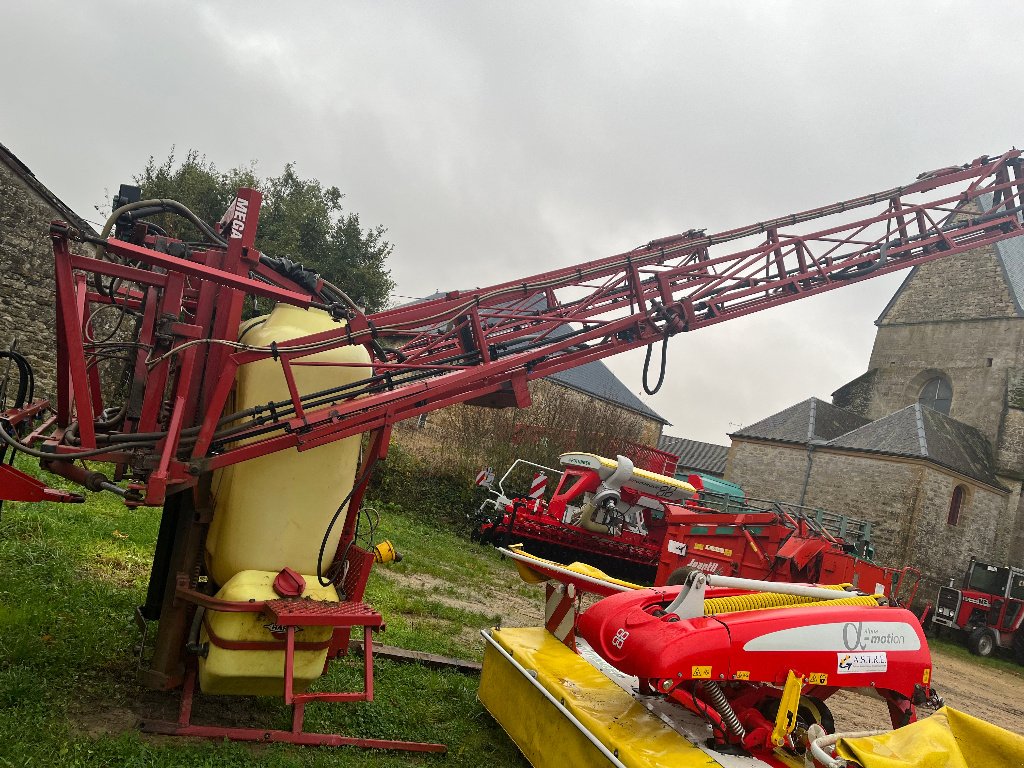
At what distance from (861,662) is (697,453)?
129 ft

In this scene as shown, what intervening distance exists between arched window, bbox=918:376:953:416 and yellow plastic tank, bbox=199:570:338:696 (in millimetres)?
26328

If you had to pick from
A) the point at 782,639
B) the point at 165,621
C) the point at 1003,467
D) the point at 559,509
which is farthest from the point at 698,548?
the point at 1003,467

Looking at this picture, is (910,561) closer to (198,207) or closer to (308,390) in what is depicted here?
(308,390)

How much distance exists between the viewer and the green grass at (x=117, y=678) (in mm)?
3430

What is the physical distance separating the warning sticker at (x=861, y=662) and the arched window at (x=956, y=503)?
786 inches

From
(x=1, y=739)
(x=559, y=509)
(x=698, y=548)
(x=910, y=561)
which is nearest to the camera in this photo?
(x=1, y=739)

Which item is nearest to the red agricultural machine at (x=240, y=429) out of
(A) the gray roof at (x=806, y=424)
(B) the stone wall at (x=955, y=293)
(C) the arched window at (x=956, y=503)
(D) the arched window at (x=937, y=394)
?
(C) the arched window at (x=956, y=503)

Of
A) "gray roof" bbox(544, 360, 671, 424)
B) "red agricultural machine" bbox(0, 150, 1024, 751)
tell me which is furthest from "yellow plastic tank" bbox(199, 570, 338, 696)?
"gray roof" bbox(544, 360, 671, 424)

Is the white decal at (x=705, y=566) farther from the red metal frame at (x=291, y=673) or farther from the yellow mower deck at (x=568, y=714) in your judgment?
the red metal frame at (x=291, y=673)

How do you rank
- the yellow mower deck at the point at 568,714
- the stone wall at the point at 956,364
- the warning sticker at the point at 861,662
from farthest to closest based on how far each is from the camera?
the stone wall at the point at 956,364, the warning sticker at the point at 861,662, the yellow mower deck at the point at 568,714

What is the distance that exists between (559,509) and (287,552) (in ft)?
30.4

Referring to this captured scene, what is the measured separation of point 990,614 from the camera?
16.3 m

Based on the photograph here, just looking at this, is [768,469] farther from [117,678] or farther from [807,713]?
[117,678]

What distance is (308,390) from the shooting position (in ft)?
13.1
